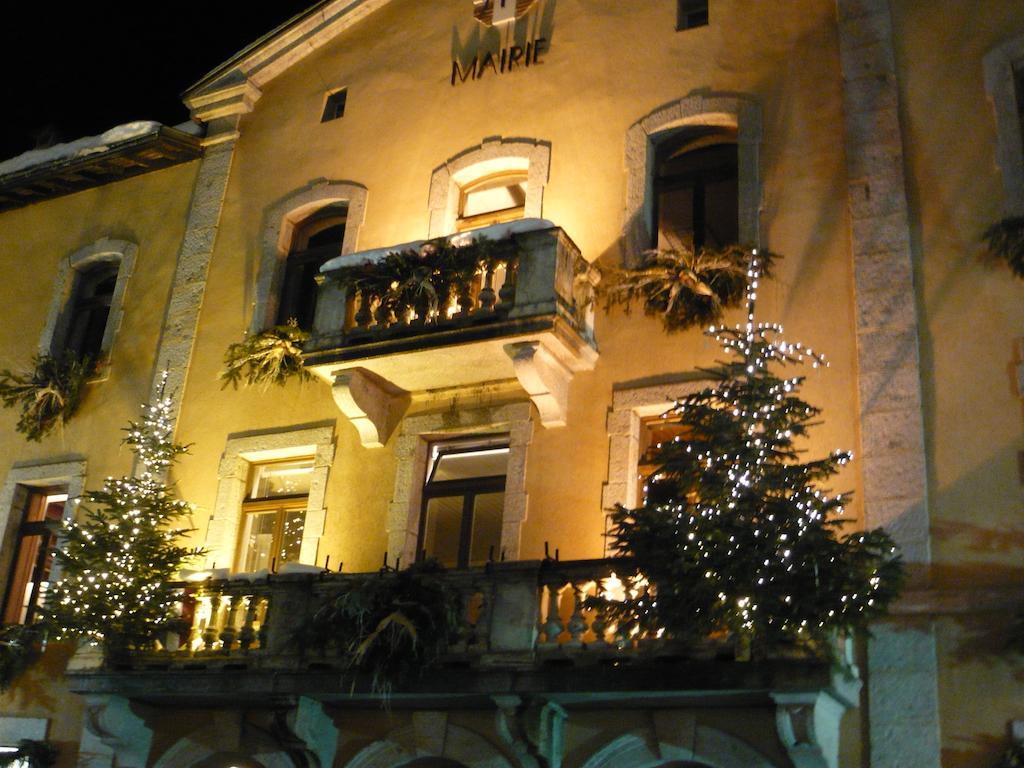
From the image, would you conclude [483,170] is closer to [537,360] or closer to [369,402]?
[369,402]

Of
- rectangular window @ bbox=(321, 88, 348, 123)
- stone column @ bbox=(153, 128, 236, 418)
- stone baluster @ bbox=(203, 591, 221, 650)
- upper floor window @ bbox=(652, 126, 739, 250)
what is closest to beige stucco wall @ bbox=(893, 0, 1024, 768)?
upper floor window @ bbox=(652, 126, 739, 250)

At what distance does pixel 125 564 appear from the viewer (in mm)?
13492

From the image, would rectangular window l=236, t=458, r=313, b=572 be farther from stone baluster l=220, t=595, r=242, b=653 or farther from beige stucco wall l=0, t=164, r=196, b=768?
beige stucco wall l=0, t=164, r=196, b=768

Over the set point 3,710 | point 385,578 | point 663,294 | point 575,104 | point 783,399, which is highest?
point 575,104

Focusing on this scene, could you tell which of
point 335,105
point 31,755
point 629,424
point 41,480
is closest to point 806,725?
point 629,424

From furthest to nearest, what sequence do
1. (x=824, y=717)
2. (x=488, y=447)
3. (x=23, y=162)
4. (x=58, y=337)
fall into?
1. (x=23, y=162)
2. (x=58, y=337)
3. (x=488, y=447)
4. (x=824, y=717)

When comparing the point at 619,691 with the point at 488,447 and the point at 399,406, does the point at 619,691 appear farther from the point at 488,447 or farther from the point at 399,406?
the point at 399,406

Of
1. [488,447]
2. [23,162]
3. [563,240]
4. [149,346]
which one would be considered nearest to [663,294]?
[563,240]

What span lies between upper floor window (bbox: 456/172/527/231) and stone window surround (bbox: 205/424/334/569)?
2.86m

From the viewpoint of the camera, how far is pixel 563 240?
12.9 metres

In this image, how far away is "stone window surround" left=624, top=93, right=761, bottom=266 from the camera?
13.2 m

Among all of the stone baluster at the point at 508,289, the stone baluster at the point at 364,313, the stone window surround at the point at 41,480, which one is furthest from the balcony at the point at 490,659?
the stone window surround at the point at 41,480

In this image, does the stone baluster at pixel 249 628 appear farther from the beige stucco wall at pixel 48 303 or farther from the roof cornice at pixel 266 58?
the roof cornice at pixel 266 58

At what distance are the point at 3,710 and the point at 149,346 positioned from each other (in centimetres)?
457
